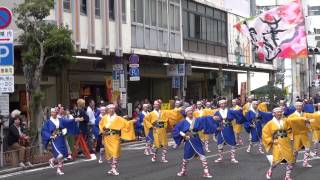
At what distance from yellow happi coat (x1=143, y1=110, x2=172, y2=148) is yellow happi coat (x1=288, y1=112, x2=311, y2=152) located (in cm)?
435

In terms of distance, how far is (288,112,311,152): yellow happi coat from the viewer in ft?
44.8

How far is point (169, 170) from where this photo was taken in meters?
15.5

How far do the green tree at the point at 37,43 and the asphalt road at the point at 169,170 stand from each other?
2935 mm

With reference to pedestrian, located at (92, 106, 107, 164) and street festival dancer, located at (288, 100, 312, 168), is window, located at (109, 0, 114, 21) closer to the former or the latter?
pedestrian, located at (92, 106, 107, 164)

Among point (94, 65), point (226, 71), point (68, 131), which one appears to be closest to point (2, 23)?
point (68, 131)

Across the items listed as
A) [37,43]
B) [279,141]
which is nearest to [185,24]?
[37,43]

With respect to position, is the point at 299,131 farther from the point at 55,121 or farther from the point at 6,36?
the point at 6,36

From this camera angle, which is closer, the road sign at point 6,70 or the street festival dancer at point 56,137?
the street festival dancer at point 56,137

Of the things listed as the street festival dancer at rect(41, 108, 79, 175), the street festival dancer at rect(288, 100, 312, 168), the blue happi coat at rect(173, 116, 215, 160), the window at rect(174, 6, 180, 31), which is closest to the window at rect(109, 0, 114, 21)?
the window at rect(174, 6, 180, 31)

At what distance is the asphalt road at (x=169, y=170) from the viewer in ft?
46.5

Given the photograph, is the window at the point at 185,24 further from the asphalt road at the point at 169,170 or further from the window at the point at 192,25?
the asphalt road at the point at 169,170

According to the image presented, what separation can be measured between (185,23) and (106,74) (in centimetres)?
707

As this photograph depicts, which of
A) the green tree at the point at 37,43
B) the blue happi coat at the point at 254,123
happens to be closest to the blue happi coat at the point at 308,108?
the blue happi coat at the point at 254,123

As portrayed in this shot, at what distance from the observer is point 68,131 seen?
55.1 ft
